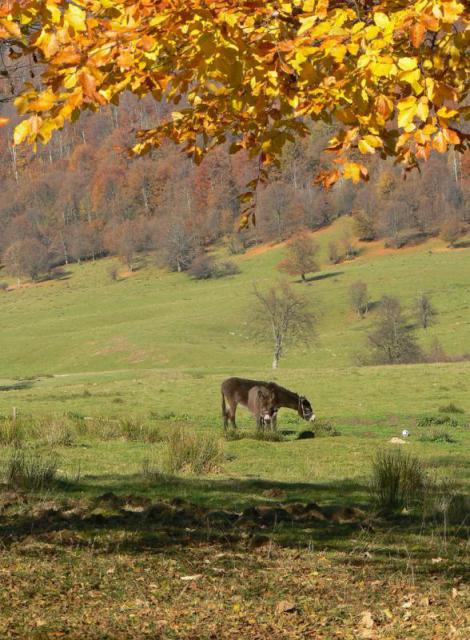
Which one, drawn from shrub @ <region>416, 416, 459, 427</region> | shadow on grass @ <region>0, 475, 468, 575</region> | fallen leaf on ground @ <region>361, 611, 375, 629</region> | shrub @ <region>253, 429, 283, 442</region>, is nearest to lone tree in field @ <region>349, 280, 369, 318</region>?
shrub @ <region>416, 416, 459, 427</region>

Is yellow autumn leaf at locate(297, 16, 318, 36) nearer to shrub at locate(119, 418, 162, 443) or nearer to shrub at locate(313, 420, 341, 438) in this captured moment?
shrub at locate(119, 418, 162, 443)

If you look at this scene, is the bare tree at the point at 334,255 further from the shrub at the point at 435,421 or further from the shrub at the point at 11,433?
the shrub at the point at 11,433

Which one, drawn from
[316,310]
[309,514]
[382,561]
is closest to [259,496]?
[309,514]

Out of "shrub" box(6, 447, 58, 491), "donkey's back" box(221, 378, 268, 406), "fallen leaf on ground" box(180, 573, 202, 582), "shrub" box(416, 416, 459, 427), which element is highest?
"donkey's back" box(221, 378, 268, 406)

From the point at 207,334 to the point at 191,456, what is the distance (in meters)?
77.6

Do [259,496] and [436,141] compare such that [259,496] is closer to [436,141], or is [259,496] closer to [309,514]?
[309,514]

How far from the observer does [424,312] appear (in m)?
88.2

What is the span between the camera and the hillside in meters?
40.2

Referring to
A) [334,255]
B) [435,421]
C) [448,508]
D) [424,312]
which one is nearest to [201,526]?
[448,508]

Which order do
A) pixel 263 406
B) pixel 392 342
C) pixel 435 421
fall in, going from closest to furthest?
pixel 263 406 → pixel 435 421 → pixel 392 342

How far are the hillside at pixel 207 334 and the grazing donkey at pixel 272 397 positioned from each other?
25.9ft

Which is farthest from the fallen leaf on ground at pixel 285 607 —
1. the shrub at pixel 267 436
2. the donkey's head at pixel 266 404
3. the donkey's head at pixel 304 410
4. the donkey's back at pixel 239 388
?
the donkey's head at pixel 304 410

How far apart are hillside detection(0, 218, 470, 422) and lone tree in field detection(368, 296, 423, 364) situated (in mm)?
2884

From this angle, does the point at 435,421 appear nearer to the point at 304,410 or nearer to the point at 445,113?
the point at 304,410
